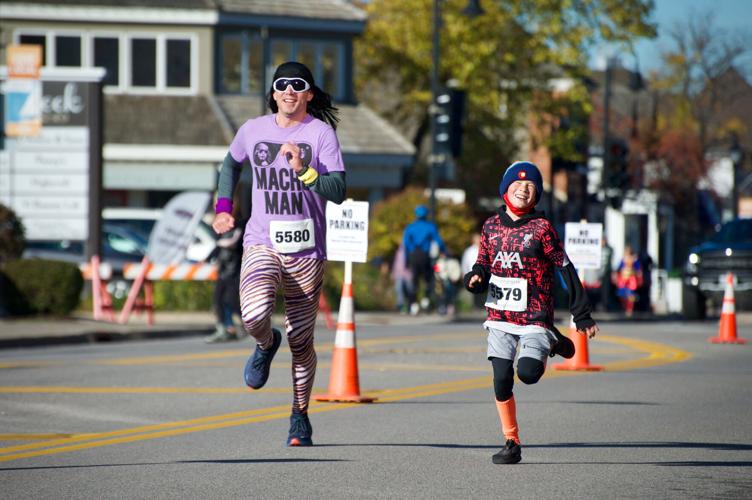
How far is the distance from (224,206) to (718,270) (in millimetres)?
21742

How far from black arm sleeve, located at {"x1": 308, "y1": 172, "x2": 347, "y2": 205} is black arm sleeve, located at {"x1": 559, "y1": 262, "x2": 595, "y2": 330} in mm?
1309

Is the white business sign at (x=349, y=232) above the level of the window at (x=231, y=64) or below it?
below

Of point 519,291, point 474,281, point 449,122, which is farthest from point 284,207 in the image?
point 449,122

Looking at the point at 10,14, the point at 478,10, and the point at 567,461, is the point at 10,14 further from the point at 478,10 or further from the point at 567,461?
the point at 567,461

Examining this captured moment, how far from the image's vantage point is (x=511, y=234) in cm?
816

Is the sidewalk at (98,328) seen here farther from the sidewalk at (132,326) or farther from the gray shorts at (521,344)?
the gray shorts at (521,344)

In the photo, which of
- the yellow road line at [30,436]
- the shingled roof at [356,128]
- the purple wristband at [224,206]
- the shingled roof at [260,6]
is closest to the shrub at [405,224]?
the shingled roof at [356,128]

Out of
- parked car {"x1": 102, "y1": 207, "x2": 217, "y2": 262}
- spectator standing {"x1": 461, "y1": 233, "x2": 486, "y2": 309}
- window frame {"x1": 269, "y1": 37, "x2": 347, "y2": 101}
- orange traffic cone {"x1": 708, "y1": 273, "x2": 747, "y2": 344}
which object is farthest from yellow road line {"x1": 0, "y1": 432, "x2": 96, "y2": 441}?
window frame {"x1": 269, "y1": 37, "x2": 347, "y2": 101}

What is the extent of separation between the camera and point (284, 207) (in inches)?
333

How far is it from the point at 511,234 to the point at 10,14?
3297 cm

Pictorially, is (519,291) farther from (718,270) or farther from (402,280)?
(718,270)

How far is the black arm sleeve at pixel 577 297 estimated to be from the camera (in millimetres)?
→ 7945

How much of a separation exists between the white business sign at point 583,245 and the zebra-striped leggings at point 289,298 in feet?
24.9

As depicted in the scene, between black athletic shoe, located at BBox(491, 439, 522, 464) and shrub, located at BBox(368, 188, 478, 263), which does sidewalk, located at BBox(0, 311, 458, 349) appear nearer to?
shrub, located at BBox(368, 188, 478, 263)
